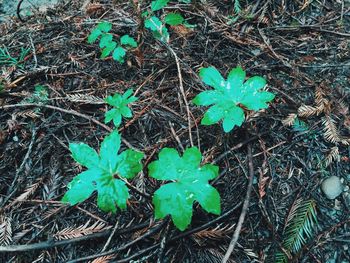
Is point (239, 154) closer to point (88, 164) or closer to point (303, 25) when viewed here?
point (88, 164)

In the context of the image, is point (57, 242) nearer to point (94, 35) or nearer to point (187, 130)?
point (187, 130)

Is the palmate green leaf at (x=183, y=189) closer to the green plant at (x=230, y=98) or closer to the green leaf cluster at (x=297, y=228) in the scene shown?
the green plant at (x=230, y=98)

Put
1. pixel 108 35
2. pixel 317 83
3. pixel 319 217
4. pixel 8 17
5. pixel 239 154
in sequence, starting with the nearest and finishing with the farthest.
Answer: pixel 319 217, pixel 239 154, pixel 317 83, pixel 108 35, pixel 8 17

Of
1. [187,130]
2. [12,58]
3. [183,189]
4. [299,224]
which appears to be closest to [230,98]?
[187,130]

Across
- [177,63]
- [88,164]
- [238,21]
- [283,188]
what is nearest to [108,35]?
[177,63]

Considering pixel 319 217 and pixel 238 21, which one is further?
pixel 238 21

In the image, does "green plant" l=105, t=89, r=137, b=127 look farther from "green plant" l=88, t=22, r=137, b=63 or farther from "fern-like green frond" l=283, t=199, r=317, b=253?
"fern-like green frond" l=283, t=199, r=317, b=253

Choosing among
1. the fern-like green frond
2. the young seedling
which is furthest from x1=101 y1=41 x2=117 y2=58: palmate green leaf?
the fern-like green frond
